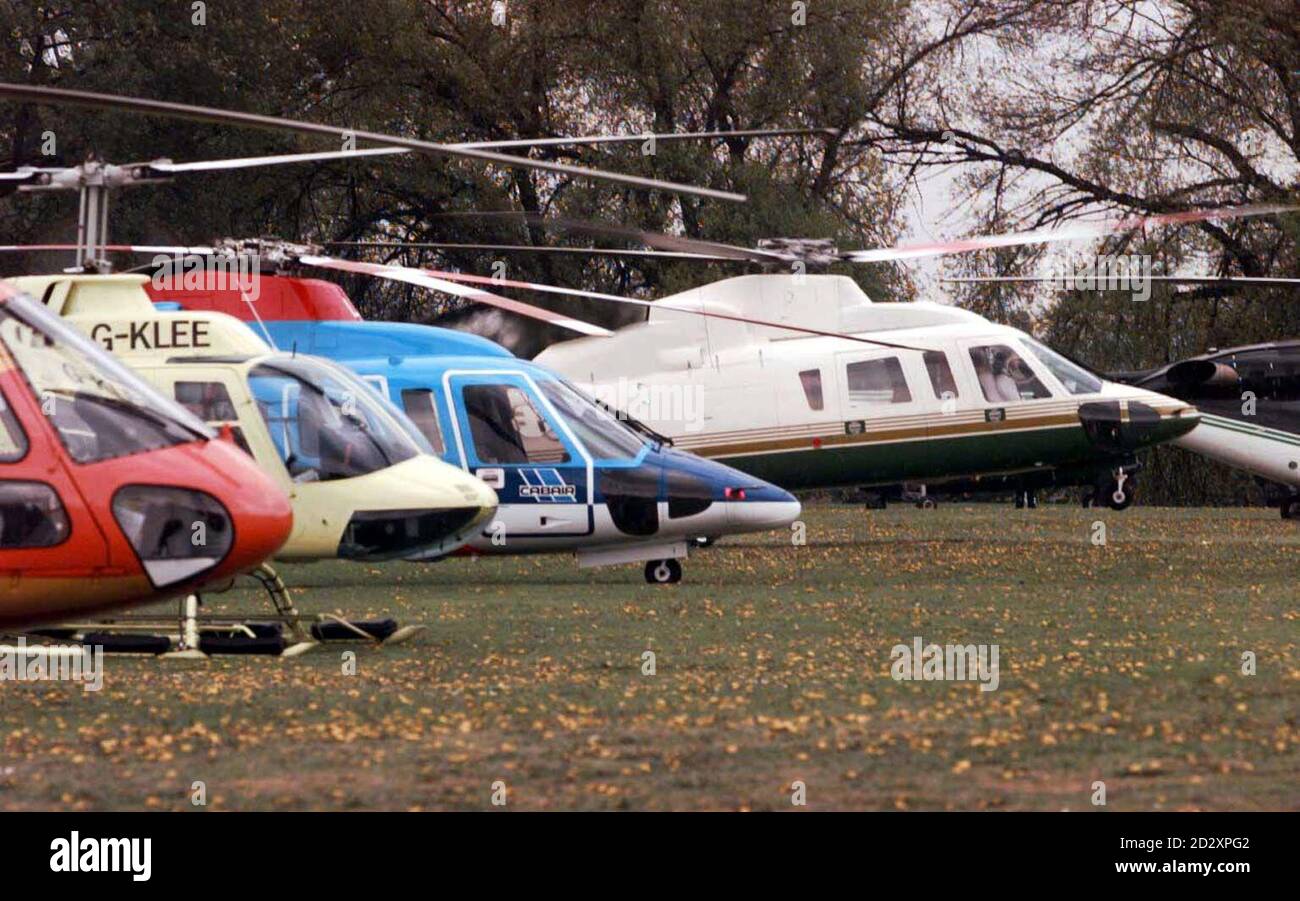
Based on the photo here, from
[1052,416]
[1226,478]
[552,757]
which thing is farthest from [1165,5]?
[552,757]

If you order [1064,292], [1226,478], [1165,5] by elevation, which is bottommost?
[1226,478]

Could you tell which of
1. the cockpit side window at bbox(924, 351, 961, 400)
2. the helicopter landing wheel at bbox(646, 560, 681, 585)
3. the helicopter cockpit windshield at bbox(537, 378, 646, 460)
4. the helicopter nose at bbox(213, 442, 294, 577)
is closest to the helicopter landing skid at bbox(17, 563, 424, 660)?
the helicopter nose at bbox(213, 442, 294, 577)

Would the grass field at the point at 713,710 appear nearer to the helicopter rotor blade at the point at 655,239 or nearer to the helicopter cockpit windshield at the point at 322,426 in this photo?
the helicopter cockpit windshield at the point at 322,426

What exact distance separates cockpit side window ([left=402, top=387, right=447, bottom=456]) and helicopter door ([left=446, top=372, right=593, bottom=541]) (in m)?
0.15

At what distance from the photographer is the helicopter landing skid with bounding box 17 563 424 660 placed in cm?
1393

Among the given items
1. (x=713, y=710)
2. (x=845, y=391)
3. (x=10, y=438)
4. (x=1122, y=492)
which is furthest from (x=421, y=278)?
(x=1122, y=492)

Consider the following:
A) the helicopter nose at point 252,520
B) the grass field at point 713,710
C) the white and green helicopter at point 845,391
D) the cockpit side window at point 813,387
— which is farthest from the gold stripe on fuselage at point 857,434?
the helicopter nose at point 252,520

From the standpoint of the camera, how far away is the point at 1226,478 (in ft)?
130

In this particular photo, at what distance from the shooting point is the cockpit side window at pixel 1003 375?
83.6 feet

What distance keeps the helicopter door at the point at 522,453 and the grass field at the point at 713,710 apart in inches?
43.8

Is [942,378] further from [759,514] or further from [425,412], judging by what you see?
[425,412]

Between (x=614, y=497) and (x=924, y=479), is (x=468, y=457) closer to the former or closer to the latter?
(x=614, y=497)

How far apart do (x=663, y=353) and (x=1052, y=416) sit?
4387mm
